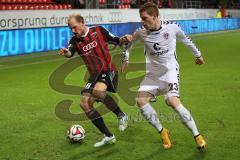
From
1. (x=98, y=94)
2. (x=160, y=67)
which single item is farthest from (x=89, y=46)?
(x=160, y=67)

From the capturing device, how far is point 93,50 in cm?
660

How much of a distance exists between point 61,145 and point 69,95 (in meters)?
3.94

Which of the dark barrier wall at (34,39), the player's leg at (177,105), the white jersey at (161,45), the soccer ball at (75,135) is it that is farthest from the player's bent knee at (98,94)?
the dark barrier wall at (34,39)

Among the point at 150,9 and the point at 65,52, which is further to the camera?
the point at 65,52

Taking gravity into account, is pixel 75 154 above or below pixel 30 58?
above

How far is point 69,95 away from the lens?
10.3 m

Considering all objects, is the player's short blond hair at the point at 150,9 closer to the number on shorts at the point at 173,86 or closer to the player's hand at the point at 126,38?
the player's hand at the point at 126,38

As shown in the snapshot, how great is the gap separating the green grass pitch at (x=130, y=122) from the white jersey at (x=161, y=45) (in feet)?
3.42

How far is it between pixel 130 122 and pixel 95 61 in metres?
1.49

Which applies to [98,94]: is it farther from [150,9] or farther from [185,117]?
[150,9]

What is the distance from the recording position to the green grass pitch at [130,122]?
598 cm

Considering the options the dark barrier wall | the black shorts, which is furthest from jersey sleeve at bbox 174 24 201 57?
the dark barrier wall

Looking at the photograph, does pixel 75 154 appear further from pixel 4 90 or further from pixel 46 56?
pixel 46 56

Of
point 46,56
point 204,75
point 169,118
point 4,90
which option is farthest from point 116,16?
point 169,118
